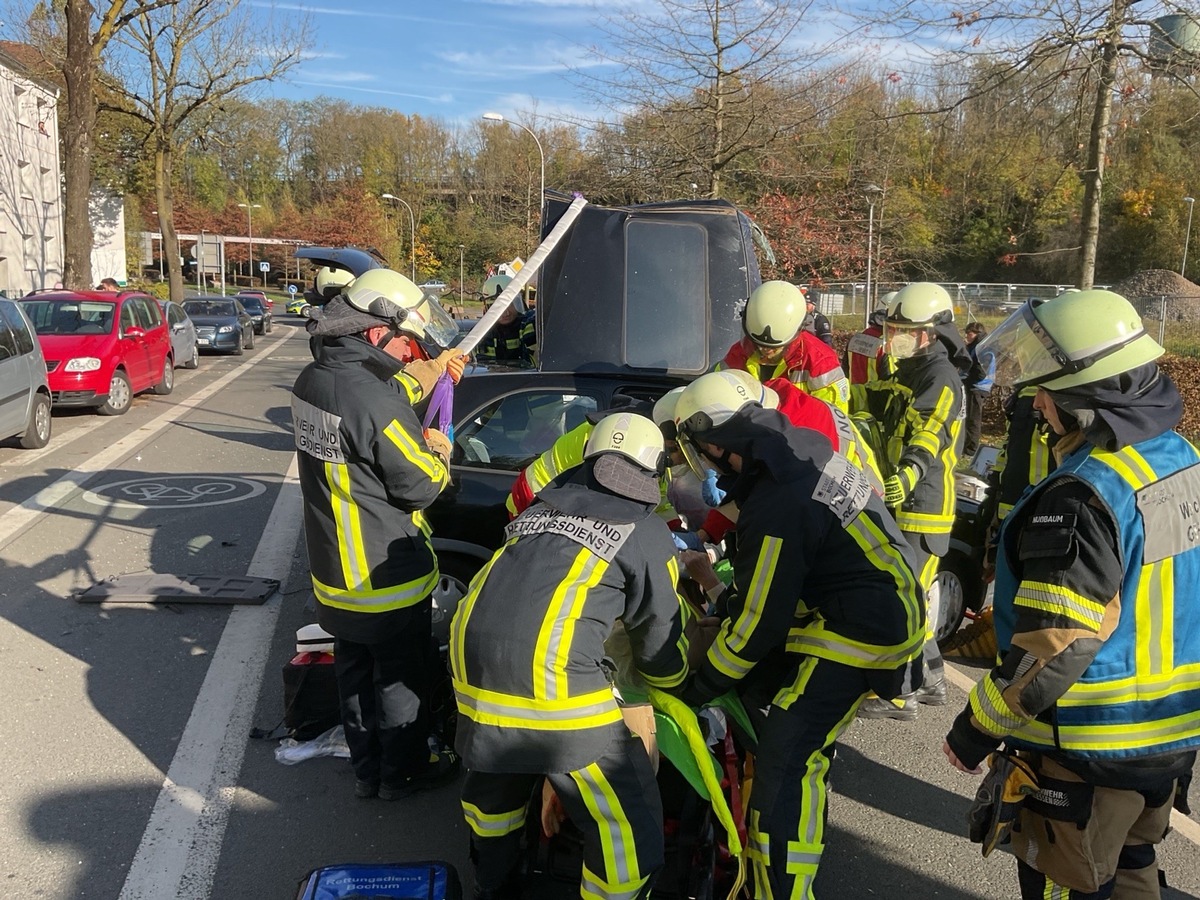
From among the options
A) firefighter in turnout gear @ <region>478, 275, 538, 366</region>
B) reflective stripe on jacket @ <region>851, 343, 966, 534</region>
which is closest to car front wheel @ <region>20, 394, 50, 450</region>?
firefighter in turnout gear @ <region>478, 275, 538, 366</region>

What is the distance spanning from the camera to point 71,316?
13047 mm

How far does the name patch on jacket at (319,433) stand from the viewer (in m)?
3.44

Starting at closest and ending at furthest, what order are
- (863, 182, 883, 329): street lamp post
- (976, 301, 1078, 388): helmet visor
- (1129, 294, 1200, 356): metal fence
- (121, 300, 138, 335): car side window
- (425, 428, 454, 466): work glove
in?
1. (976, 301, 1078, 388): helmet visor
2. (425, 428, 454, 466): work glove
3. (121, 300, 138, 335): car side window
4. (863, 182, 883, 329): street lamp post
5. (1129, 294, 1200, 356): metal fence

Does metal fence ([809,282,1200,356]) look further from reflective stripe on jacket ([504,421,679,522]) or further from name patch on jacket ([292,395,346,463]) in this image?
name patch on jacket ([292,395,346,463])

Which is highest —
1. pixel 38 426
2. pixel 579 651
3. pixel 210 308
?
pixel 210 308

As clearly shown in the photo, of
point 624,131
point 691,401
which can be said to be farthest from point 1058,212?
point 691,401

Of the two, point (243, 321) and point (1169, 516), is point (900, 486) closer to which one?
point (1169, 516)

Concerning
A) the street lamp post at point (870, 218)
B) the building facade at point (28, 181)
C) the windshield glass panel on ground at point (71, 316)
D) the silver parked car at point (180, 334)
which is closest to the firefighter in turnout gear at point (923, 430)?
the street lamp post at point (870, 218)

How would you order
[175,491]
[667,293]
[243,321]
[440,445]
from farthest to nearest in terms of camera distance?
1. [243,321]
2. [175,491]
3. [667,293]
4. [440,445]

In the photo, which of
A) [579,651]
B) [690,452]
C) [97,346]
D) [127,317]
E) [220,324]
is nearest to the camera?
[579,651]

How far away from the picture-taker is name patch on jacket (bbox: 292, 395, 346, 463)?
3439 mm

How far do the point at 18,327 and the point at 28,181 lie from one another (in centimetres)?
3074

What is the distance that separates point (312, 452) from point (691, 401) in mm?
1552

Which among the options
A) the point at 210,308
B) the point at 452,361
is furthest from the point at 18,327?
the point at 210,308
